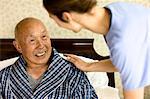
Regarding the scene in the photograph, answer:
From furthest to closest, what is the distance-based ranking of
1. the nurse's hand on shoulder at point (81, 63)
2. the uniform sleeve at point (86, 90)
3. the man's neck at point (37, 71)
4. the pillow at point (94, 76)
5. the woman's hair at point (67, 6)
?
the pillow at point (94, 76), the man's neck at point (37, 71), the uniform sleeve at point (86, 90), the nurse's hand on shoulder at point (81, 63), the woman's hair at point (67, 6)

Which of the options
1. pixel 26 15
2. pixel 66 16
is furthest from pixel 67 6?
pixel 26 15

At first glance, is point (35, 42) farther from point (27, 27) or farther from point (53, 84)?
point (53, 84)

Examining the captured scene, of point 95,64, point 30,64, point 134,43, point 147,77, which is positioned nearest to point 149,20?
point 134,43

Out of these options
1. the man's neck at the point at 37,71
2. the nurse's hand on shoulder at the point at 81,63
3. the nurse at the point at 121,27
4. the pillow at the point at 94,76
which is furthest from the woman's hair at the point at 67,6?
the pillow at the point at 94,76

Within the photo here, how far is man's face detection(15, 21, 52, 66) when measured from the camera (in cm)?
195

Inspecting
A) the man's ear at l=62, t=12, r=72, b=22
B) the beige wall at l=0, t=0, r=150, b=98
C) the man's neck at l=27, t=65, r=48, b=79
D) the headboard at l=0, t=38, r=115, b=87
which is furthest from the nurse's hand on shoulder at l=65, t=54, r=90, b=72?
the beige wall at l=0, t=0, r=150, b=98

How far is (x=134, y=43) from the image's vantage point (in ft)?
3.79

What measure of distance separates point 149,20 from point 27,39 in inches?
38.9

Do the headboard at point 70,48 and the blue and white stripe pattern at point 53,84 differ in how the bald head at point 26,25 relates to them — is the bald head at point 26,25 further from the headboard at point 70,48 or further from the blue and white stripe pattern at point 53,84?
the headboard at point 70,48

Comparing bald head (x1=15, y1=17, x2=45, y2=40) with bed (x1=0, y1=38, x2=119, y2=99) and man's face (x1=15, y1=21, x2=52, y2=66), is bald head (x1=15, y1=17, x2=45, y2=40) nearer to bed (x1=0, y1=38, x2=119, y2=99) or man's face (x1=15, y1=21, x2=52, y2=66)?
man's face (x1=15, y1=21, x2=52, y2=66)

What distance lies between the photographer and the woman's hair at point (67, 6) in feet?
3.62

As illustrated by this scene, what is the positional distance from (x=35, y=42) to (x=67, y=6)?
0.92m

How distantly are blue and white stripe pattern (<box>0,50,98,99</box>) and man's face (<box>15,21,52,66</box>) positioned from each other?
7 cm

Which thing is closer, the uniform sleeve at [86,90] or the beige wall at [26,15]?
the uniform sleeve at [86,90]
